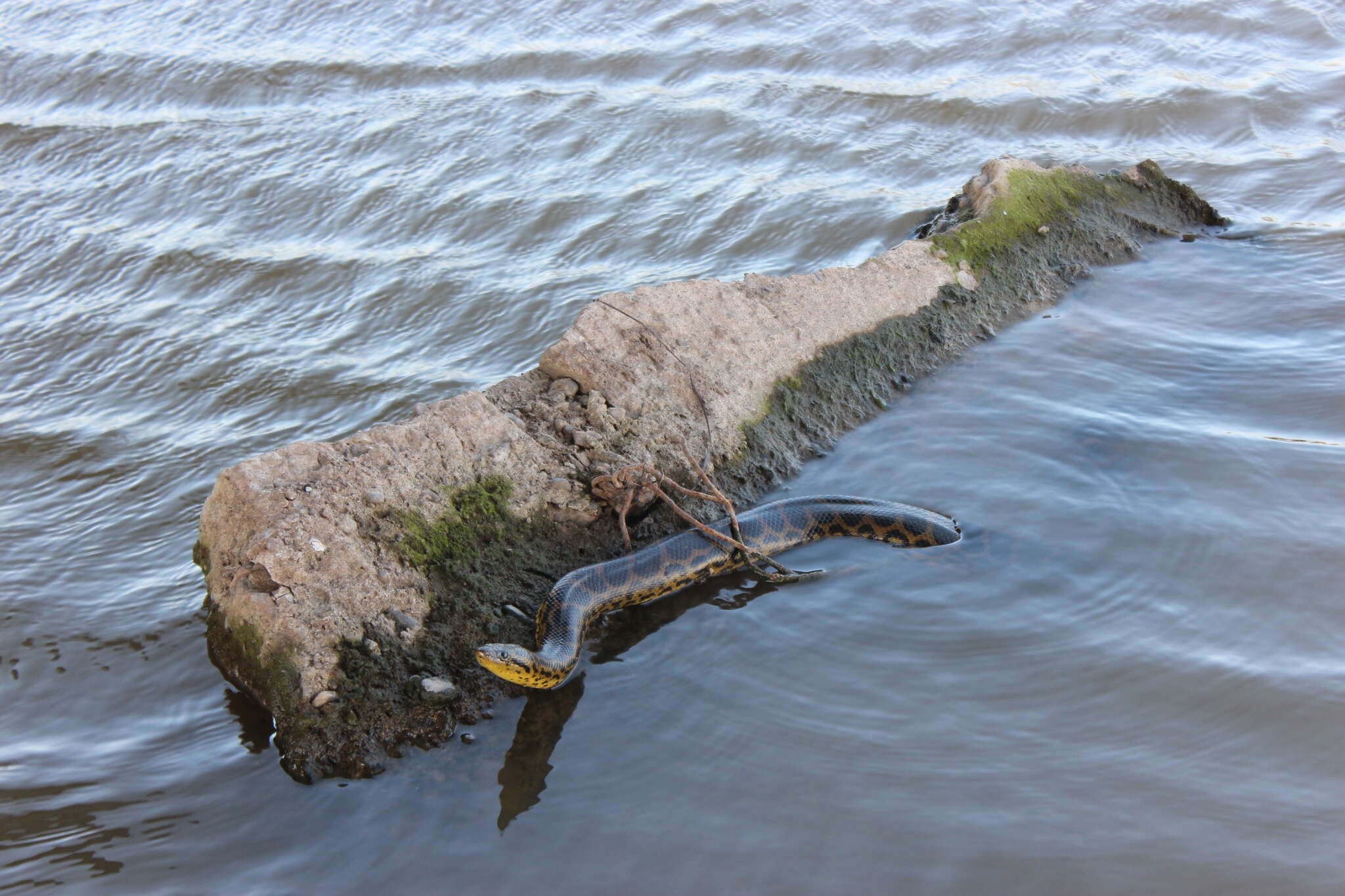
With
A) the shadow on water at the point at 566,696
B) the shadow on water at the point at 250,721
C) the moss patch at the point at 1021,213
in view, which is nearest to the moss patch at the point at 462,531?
the shadow on water at the point at 566,696

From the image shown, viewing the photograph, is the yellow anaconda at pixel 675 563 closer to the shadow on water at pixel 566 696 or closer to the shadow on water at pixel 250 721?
the shadow on water at pixel 566 696

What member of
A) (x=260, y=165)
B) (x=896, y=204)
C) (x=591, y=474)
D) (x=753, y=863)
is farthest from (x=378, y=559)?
(x=260, y=165)

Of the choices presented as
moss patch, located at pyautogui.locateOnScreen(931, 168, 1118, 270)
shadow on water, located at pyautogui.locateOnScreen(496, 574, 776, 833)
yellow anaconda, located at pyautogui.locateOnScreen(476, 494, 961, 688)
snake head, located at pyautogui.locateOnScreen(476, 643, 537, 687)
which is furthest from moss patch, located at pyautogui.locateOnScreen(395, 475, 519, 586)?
moss patch, located at pyautogui.locateOnScreen(931, 168, 1118, 270)

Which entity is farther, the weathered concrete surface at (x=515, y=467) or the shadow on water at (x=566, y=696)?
the weathered concrete surface at (x=515, y=467)

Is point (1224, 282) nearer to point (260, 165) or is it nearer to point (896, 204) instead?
point (896, 204)

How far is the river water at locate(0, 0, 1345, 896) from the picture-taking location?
3395 mm

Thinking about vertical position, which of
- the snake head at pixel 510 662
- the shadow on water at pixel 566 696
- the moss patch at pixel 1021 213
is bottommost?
the shadow on water at pixel 566 696

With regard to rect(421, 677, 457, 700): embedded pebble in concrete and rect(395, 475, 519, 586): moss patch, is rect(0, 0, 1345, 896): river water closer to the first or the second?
rect(421, 677, 457, 700): embedded pebble in concrete

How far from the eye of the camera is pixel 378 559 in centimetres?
406

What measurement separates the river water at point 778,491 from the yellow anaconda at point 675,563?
0.11 meters

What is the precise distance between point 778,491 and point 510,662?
1860mm

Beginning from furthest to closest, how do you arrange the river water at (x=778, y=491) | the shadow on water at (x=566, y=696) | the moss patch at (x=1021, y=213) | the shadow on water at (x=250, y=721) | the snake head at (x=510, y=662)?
the moss patch at (x=1021, y=213)
the shadow on water at (x=250, y=721)
the snake head at (x=510, y=662)
the shadow on water at (x=566, y=696)
the river water at (x=778, y=491)

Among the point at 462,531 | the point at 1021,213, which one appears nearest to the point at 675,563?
the point at 462,531

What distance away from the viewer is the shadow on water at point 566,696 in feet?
11.7
